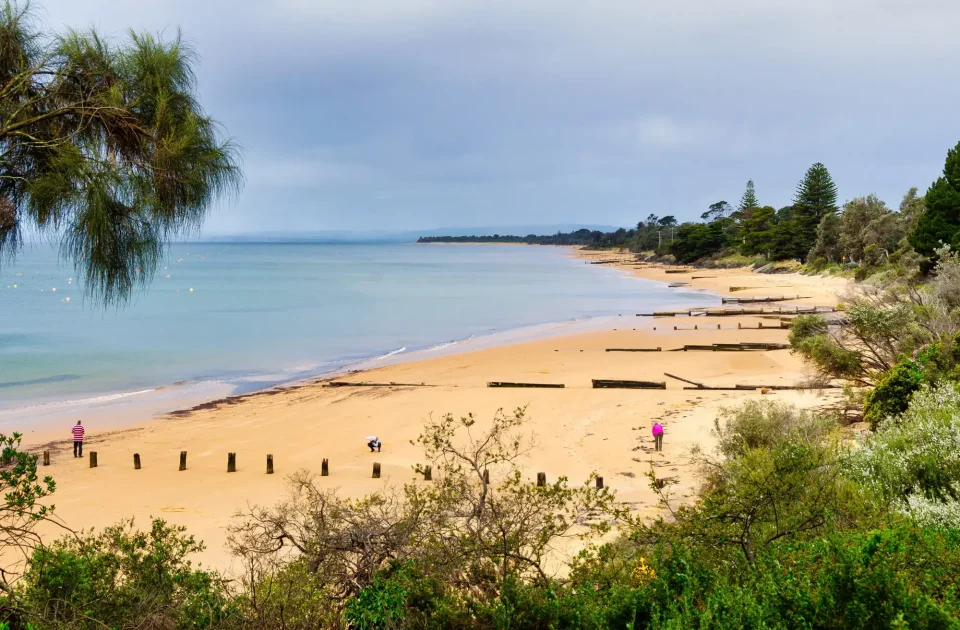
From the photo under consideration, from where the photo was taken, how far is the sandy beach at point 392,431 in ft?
44.3

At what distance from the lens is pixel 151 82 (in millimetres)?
4512

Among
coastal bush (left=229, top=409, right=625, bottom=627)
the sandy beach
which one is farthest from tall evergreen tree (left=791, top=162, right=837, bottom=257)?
coastal bush (left=229, top=409, right=625, bottom=627)

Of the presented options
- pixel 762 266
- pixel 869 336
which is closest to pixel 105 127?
pixel 869 336

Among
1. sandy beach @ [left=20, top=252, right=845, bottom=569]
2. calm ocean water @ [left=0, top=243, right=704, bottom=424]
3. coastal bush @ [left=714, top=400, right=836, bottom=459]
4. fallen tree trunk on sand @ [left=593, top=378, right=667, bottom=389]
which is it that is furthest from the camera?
calm ocean water @ [left=0, top=243, right=704, bottom=424]

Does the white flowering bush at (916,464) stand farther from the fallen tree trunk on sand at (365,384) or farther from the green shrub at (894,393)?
the fallen tree trunk on sand at (365,384)

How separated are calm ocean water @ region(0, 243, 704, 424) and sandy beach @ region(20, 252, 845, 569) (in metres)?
4.89

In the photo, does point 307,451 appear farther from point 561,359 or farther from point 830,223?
point 830,223

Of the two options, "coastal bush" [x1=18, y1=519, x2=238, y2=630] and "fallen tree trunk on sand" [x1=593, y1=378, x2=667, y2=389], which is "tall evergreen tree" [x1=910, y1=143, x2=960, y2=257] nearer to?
"fallen tree trunk on sand" [x1=593, y1=378, x2=667, y2=389]

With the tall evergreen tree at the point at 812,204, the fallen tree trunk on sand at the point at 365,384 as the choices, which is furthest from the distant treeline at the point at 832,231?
the fallen tree trunk on sand at the point at 365,384

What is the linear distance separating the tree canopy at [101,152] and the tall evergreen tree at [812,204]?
82520mm

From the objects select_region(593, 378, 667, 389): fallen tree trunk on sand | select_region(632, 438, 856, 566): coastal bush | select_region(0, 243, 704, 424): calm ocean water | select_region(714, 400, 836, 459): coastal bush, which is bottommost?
select_region(0, 243, 704, 424): calm ocean water

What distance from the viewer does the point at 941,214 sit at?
127ft

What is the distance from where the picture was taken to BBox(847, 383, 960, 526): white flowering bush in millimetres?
7549

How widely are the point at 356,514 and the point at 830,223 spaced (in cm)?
7243
